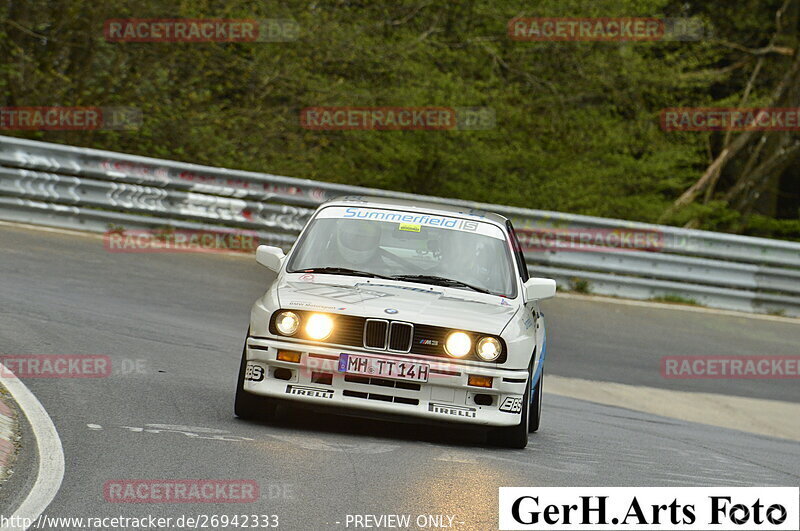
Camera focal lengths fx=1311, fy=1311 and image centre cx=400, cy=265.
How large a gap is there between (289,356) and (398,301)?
79 centimetres

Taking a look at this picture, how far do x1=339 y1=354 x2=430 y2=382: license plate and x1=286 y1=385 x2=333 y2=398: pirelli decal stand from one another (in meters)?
0.18

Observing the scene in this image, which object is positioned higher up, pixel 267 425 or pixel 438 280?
pixel 438 280

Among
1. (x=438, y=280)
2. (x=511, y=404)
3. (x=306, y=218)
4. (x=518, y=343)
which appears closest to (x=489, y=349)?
(x=518, y=343)

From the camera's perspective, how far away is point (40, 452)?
7.18 metres

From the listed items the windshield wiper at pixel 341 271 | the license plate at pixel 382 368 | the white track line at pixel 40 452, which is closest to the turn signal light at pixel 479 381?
the license plate at pixel 382 368

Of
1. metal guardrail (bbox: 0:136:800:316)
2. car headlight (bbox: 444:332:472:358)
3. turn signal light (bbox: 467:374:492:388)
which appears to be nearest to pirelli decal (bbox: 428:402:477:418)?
turn signal light (bbox: 467:374:492:388)

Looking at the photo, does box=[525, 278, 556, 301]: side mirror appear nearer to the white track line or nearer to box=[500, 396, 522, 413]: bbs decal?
box=[500, 396, 522, 413]: bbs decal

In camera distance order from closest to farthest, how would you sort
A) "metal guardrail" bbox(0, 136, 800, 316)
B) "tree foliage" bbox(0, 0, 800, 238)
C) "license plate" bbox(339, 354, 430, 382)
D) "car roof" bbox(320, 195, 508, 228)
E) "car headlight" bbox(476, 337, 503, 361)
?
"license plate" bbox(339, 354, 430, 382)
"car headlight" bbox(476, 337, 503, 361)
"car roof" bbox(320, 195, 508, 228)
"metal guardrail" bbox(0, 136, 800, 316)
"tree foliage" bbox(0, 0, 800, 238)

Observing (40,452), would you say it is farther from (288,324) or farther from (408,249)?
(408,249)

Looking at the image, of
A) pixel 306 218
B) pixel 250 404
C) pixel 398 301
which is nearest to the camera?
pixel 398 301

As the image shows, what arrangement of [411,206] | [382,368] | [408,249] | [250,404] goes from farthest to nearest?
1. [411,206]
2. [408,249]
3. [250,404]
4. [382,368]

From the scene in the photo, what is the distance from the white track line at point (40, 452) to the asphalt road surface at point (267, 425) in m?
0.05

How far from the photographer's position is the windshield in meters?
9.18

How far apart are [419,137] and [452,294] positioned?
45.3 ft
